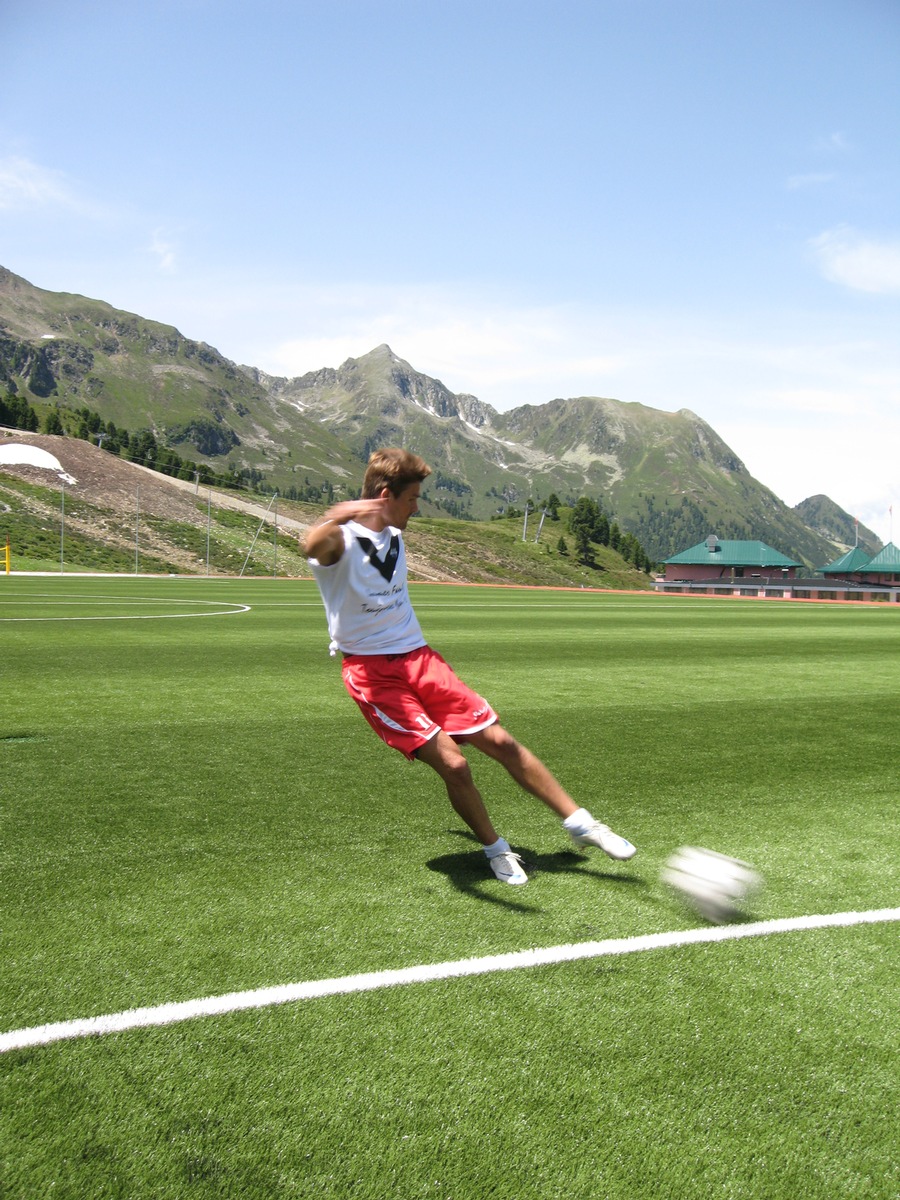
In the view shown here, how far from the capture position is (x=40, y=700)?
986 cm

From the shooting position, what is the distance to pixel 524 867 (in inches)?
194

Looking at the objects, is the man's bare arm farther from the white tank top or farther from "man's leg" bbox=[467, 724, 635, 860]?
"man's leg" bbox=[467, 724, 635, 860]

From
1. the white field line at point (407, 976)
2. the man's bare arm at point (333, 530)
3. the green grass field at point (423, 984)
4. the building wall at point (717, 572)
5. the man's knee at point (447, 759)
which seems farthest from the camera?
the building wall at point (717, 572)

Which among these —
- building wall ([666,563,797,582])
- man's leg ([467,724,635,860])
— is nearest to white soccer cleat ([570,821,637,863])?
man's leg ([467,724,635,860])

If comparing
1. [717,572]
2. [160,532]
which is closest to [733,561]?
[717,572]

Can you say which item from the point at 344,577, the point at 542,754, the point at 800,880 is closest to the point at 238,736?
the point at 542,754

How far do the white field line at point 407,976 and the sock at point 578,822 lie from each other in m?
0.82

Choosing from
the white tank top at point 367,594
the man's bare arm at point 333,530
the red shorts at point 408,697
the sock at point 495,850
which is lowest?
the sock at point 495,850

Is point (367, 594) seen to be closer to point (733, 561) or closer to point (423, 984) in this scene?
point (423, 984)

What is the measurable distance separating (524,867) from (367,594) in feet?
5.87

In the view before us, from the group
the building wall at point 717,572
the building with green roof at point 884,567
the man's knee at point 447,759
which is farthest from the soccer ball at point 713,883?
the building wall at point 717,572

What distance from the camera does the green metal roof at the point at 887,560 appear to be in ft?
384

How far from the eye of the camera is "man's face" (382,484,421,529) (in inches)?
181

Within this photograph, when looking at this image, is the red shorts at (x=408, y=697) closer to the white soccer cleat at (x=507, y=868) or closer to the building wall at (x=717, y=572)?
the white soccer cleat at (x=507, y=868)
